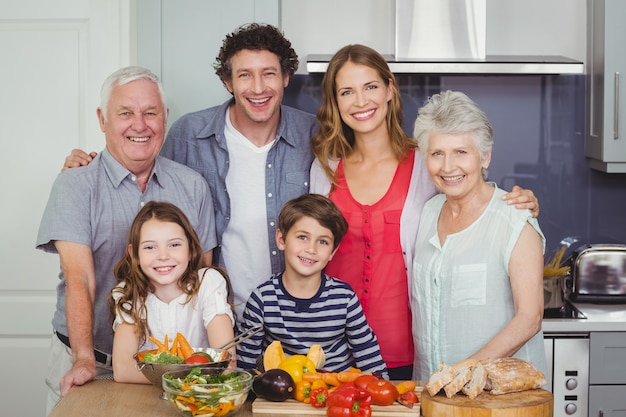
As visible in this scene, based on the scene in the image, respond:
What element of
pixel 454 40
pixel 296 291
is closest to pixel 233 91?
pixel 296 291

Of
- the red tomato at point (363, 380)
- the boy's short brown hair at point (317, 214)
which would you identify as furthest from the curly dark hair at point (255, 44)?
the red tomato at point (363, 380)

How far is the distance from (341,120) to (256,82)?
29 centimetres

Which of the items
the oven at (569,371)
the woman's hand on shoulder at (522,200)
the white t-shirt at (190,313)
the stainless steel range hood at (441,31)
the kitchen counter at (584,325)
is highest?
the stainless steel range hood at (441,31)

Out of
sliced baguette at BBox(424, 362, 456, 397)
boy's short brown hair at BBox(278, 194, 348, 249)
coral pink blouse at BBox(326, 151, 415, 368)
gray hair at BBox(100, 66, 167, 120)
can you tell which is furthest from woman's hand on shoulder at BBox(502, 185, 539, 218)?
gray hair at BBox(100, 66, 167, 120)

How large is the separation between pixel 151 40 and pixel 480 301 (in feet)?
5.77

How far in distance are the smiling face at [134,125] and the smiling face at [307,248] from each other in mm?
483

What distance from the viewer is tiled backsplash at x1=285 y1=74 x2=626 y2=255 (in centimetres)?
367

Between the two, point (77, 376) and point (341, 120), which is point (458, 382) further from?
point (341, 120)

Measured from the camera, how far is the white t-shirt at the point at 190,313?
2.31 m

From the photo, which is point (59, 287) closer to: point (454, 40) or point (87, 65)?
point (87, 65)

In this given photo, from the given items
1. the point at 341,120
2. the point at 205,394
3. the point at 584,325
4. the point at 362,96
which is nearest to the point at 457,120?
the point at 362,96

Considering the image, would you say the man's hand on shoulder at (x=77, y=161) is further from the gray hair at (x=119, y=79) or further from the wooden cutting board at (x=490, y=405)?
the wooden cutting board at (x=490, y=405)

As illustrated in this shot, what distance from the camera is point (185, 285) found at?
2.35m

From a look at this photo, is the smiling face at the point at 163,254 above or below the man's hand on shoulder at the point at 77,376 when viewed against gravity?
above
